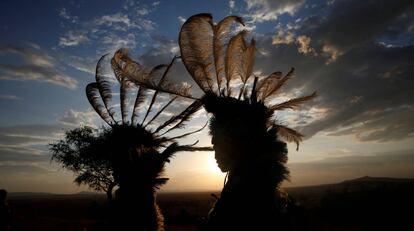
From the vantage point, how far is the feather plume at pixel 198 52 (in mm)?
6133

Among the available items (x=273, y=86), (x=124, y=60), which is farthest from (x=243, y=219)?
(x=124, y=60)

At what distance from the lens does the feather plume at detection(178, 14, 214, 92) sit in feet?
20.1

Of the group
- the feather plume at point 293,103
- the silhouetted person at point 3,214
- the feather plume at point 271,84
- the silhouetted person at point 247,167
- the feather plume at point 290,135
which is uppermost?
the feather plume at point 271,84

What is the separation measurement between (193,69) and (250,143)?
2545mm

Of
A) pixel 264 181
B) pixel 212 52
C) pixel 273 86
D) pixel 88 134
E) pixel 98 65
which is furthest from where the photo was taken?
pixel 88 134

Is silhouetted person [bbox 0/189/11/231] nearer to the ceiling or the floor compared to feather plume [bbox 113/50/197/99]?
nearer to the floor

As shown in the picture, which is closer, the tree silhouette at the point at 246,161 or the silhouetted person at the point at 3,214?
the tree silhouette at the point at 246,161

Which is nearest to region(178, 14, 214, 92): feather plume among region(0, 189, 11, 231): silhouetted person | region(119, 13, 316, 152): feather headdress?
region(119, 13, 316, 152): feather headdress

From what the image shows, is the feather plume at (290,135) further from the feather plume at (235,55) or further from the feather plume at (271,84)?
the feather plume at (235,55)

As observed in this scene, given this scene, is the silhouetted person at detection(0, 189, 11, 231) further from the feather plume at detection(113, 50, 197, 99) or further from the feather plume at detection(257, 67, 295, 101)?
the feather plume at detection(257, 67, 295, 101)

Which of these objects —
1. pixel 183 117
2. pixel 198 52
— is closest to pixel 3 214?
pixel 183 117

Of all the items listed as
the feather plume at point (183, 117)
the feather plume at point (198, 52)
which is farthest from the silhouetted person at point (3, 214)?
the feather plume at point (198, 52)

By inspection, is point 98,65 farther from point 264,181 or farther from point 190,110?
point 264,181

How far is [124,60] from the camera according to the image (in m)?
8.87
